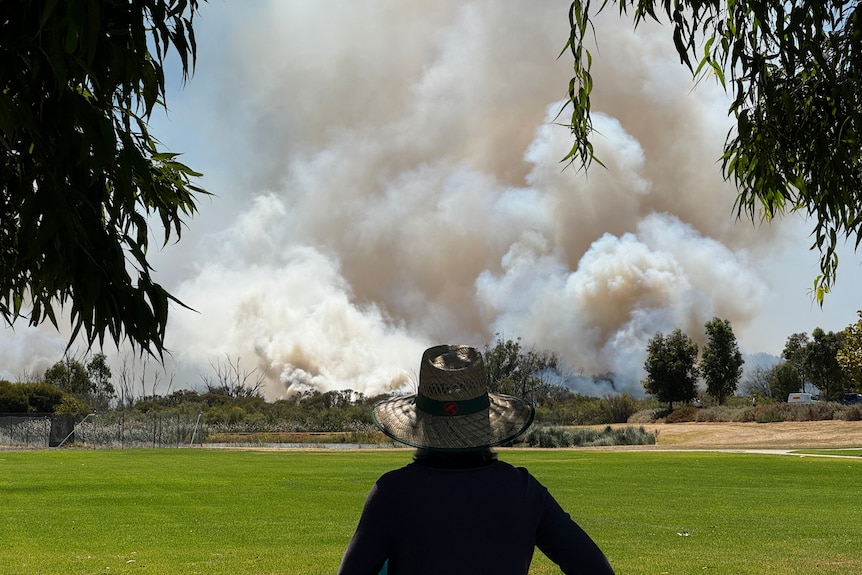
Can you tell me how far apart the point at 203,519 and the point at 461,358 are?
440 inches

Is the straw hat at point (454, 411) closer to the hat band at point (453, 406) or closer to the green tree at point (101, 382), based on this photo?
the hat band at point (453, 406)

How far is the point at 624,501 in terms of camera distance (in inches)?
590

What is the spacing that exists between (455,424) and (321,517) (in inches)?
434

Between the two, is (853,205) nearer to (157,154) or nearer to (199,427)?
(157,154)

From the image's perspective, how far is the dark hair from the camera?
86.7 inches

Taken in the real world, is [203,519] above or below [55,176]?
below

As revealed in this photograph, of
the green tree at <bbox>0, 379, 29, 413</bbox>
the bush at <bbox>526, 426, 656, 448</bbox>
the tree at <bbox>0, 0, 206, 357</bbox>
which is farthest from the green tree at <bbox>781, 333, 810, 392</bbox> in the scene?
the tree at <bbox>0, 0, 206, 357</bbox>

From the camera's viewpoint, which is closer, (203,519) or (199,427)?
(203,519)

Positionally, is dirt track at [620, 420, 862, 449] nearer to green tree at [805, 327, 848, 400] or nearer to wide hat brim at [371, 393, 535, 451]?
green tree at [805, 327, 848, 400]

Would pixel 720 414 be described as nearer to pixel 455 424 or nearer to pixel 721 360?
pixel 721 360

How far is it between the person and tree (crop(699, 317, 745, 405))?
66.0m

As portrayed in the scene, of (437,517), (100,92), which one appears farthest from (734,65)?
(437,517)

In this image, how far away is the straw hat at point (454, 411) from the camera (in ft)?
7.32

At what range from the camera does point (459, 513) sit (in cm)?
209
